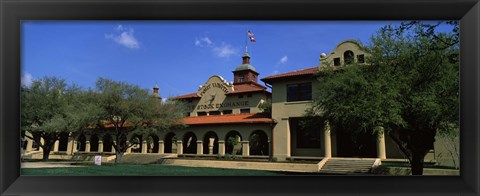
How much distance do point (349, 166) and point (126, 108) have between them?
49.1ft

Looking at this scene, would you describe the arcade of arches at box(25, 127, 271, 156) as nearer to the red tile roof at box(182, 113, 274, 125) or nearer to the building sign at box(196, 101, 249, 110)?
the red tile roof at box(182, 113, 274, 125)

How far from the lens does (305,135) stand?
26672 mm

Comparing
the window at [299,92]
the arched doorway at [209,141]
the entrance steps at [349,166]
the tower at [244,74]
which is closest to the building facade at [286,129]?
the window at [299,92]

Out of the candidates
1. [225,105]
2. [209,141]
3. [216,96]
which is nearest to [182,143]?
[209,141]

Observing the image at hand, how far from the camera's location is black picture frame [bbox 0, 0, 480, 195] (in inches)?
176

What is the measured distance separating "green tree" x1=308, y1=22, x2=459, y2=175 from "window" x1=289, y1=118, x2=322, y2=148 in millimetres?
11013

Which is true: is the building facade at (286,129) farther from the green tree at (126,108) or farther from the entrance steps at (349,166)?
the green tree at (126,108)

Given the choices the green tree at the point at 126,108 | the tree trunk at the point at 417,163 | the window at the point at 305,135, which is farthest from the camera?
the window at the point at 305,135

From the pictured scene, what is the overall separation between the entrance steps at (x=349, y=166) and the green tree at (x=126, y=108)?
1209 centimetres

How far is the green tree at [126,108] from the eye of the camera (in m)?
23.8

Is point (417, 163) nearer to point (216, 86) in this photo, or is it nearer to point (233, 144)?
point (233, 144)

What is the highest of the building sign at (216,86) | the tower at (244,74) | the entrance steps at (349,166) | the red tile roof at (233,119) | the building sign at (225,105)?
the tower at (244,74)

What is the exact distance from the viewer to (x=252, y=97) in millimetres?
33188
